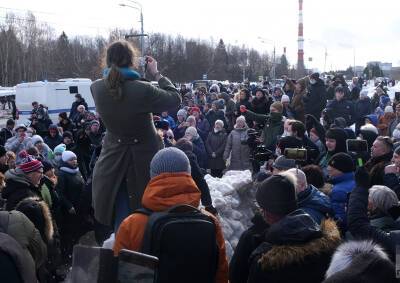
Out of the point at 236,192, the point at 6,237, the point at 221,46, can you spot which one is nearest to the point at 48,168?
the point at 236,192

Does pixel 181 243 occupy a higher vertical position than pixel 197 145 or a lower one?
higher

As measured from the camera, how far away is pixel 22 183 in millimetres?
5391

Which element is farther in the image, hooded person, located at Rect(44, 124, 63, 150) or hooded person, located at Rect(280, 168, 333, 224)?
hooded person, located at Rect(44, 124, 63, 150)

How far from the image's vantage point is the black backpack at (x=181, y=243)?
8.88ft

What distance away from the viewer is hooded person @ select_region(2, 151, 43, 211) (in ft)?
17.2

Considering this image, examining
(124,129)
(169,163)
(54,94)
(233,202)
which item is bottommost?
(233,202)

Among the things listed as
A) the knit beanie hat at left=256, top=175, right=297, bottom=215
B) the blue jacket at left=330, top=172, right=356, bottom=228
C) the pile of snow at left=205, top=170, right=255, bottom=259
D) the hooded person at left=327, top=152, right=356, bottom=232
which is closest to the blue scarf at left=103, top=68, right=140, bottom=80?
the knit beanie hat at left=256, top=175, right=297, bottom=215

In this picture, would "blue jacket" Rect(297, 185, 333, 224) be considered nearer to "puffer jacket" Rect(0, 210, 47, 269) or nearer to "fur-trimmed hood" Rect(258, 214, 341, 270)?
"fur-trimmed hood" Rect(258, 214, 341, 270)

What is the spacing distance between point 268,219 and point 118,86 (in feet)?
4.44

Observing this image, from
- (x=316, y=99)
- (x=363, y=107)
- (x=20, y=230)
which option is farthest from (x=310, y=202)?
(x=363, y=107)

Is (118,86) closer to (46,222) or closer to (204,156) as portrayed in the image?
(46,222)

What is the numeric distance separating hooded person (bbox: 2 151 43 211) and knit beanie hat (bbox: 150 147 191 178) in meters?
2.55

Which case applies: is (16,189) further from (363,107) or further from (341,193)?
(363,107)

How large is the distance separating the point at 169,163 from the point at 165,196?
8.4 inches
